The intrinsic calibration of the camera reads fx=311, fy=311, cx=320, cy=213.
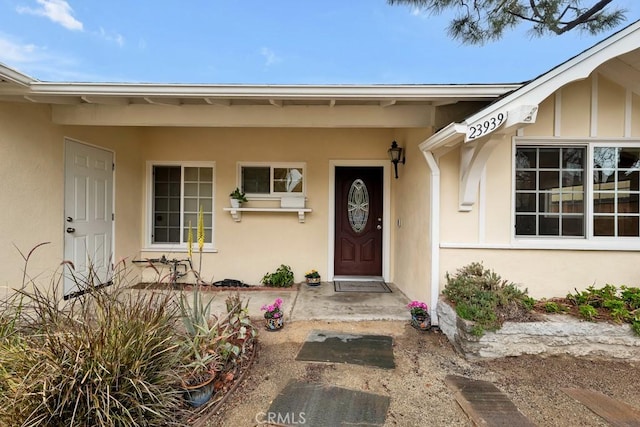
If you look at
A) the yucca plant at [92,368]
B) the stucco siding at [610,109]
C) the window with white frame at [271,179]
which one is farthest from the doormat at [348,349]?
the stucco siding at [610,109]

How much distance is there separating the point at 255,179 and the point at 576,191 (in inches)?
170

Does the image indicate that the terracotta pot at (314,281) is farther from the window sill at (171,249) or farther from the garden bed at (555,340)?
the garden bed at (555,340)

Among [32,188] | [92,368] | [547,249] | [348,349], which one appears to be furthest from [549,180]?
[32,188]

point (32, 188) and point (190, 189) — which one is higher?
point (190, 189)

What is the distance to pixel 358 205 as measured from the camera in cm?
529

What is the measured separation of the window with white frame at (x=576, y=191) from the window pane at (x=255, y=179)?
11.6 feet

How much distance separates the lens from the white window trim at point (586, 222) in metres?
3.35

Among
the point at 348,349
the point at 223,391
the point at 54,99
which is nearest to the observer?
the point at 223,391

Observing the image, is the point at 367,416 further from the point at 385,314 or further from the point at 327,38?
the point at 327,38

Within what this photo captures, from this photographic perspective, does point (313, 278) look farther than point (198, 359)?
Yes

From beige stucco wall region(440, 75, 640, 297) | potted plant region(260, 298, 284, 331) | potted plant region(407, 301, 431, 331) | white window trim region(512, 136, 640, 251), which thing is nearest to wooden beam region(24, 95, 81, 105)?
potted plant region(260, 298, 284, 331)

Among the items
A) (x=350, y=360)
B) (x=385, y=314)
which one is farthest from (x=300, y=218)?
(x=350, y=360)

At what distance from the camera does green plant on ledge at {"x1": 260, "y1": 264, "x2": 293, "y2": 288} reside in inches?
192

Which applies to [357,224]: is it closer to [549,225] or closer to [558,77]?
[549,225]
